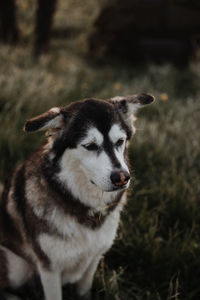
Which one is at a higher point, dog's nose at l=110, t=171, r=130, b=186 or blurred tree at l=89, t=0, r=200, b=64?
dog's nose at l=110, t=171, r=130, b=186

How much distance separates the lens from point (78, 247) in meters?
2.20

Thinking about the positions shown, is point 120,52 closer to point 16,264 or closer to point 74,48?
point 74,48

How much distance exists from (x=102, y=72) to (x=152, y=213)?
494cm

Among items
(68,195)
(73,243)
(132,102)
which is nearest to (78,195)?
(68,195)

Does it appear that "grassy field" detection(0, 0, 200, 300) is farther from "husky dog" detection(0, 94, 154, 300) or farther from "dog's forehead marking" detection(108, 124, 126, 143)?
"dog's forehead marking" detection(108, 124, 126, 143)

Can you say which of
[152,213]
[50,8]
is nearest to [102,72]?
[50,8]

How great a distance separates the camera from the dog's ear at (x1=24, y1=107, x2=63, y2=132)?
6.12ft

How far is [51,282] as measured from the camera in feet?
7.43

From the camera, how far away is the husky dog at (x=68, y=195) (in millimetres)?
2039

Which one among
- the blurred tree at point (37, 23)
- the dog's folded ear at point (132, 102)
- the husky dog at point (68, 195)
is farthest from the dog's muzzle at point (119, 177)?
the blurred tree at point (37, 23)

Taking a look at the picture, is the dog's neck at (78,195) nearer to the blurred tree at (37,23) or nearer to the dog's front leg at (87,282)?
the dog's front leg at (87,282)

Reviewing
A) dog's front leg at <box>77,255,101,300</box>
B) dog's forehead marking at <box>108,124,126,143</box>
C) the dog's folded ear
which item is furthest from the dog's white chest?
the dog's folded ear

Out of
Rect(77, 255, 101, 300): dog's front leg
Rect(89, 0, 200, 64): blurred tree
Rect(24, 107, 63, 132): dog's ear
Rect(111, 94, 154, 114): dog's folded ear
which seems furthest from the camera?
Rect(89, 0, 200, 64): blurred tree

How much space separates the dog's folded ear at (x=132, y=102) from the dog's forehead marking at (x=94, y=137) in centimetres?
42
